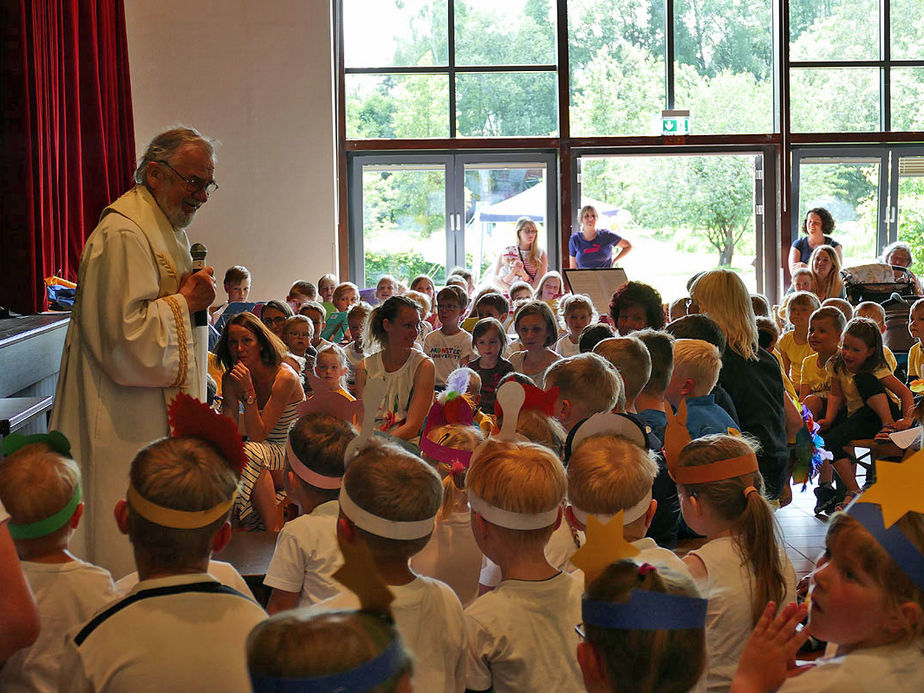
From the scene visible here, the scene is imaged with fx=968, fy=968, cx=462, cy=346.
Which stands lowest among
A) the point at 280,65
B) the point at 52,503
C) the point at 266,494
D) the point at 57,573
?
the point at 266,494

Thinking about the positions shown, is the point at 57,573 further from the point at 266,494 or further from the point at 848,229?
the point at 848,229

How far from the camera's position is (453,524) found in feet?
8.13

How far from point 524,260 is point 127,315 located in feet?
23.2

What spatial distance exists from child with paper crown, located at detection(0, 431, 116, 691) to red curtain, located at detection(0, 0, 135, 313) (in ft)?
14.6

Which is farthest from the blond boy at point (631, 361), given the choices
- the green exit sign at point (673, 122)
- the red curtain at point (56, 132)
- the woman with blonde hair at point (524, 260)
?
the green exit sign at point (673, 122)

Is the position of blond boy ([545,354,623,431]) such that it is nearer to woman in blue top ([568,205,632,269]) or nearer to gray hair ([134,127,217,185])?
gray hair ([134,127,217,185])

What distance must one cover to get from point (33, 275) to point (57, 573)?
4.66m

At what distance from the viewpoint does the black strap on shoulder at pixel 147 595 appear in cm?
140

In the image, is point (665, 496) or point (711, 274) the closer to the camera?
point (665, 496)

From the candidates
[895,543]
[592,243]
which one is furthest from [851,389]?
[592,243]

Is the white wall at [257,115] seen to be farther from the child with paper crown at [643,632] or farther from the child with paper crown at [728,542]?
the child with paper crown at [643,632]

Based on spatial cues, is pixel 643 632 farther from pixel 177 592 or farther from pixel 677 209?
pixel 677 209

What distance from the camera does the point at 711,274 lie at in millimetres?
4004

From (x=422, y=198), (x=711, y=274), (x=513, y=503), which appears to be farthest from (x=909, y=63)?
(x=513, y=503)
